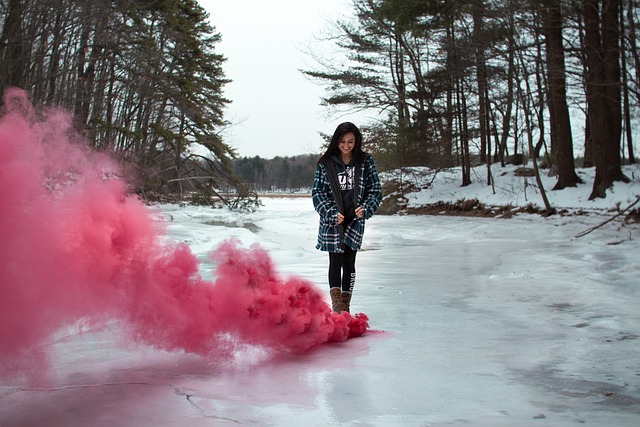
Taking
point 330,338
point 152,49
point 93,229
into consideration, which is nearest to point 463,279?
point 330,338

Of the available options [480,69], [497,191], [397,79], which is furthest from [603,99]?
[397,79]

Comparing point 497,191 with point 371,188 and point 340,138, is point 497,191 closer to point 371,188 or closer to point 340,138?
point 371,188

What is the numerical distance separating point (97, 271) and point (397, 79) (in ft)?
91.7

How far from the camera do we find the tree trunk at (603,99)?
52.3 ft

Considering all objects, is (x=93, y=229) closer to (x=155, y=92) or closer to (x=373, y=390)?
(x=373, y=390)

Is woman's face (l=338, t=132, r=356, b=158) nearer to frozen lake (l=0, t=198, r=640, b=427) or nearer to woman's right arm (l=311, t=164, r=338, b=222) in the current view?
woman's right arm (l=311, t=164, r=338, b=222)

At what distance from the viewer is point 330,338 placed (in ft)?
13.6

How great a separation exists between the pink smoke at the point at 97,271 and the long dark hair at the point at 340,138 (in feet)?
4.92

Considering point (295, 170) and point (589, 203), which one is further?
point (295, 170)

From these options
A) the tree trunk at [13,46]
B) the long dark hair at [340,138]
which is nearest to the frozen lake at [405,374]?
the long dark hair at [340,138]

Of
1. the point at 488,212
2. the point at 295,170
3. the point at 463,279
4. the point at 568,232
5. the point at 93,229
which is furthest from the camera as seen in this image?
the point at 295,170

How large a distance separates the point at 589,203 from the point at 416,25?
11755mm

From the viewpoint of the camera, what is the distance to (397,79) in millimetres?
29734

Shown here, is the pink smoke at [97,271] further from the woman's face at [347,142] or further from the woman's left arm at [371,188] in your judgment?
the woman's face at [347,142]
